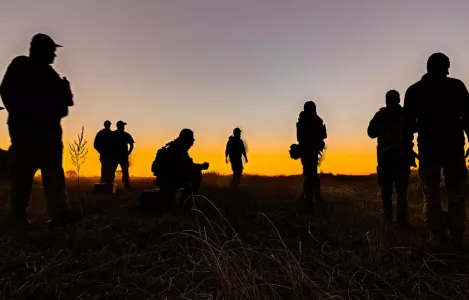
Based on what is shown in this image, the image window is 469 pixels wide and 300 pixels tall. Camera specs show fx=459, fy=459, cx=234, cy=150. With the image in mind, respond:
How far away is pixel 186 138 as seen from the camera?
7.23m

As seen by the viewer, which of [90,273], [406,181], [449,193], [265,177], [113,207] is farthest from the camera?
[265,177]

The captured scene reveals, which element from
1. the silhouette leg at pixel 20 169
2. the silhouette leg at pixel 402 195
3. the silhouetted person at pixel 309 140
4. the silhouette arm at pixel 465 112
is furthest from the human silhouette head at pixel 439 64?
the silhouette leg at pixel 20 169

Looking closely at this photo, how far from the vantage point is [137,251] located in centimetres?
442

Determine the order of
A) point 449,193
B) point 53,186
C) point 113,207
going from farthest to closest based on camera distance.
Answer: point 113,207 < point 53,186 < point 449,193

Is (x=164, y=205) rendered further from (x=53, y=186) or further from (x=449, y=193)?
(x=449, y=193)

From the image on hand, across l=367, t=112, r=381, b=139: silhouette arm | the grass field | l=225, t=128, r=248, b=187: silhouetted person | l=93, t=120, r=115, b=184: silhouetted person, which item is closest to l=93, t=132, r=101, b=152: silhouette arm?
l=93, t=120, r=115, b=184: silhouetted person

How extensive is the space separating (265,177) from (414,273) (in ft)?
58.4

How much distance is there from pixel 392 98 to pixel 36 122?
16.0 ft

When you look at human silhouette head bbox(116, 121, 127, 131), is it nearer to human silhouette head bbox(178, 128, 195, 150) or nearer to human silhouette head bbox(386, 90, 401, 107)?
human silhouette head bbox(178, 128, 195, 150)

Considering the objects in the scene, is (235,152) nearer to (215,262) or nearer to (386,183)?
(386,183)

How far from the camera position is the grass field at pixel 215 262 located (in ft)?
10.4

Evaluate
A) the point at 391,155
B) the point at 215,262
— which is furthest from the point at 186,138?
the point at 215,262

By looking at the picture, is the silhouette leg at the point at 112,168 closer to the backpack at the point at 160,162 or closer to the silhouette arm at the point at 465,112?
the backpack at the point at 160,162

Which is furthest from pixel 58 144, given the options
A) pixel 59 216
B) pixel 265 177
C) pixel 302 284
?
pixel 265 177
